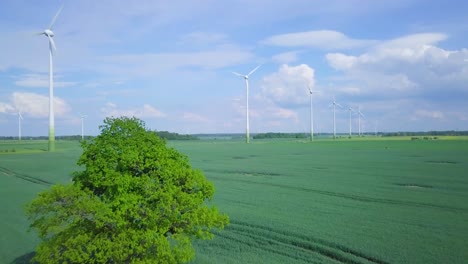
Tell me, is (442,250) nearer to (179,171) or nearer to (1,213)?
(179,171)

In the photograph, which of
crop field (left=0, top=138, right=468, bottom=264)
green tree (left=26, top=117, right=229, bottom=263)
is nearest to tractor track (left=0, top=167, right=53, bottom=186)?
crop field (left=0, top=138, right=468, bottom=264)

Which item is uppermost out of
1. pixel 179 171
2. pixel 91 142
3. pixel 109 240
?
pixel 91 142

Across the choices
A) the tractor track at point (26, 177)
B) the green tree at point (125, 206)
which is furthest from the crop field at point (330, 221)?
the green tree at point (125, 206)

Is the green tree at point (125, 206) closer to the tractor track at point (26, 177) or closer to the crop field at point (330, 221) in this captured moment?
the crop field at point (330, 221)

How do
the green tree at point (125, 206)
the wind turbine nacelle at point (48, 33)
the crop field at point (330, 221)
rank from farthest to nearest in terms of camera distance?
the wind turbine nacelle at point (48, 33) → the crop field at point (330, 221) → the green tree at point (125, 206)

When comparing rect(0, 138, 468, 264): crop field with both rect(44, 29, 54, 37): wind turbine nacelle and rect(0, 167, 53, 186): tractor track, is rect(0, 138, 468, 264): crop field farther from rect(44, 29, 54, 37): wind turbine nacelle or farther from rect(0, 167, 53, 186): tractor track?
rect(44, 29, 54, 37): wind turbine nacelle

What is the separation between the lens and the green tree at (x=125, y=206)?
962 centimetres

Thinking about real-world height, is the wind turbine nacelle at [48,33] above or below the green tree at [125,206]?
above

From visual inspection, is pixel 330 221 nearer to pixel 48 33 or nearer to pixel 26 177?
pixel 26 177

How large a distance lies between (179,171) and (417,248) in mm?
7643

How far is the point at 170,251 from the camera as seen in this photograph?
9.85 metres

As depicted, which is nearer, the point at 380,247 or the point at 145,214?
the point at 145,214

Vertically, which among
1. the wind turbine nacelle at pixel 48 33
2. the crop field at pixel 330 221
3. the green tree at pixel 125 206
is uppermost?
the wind turbine nacelle at pixel 48 33

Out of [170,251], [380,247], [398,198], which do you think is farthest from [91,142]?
[398,198]
